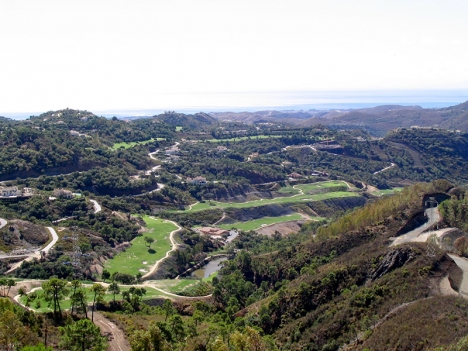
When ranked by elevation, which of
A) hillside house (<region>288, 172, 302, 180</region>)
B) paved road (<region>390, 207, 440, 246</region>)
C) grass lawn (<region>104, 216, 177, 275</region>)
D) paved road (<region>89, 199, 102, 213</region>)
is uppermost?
paved road (<region>390, 207, 440, 246</region>)

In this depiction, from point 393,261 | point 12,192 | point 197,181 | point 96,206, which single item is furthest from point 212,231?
point 393,261

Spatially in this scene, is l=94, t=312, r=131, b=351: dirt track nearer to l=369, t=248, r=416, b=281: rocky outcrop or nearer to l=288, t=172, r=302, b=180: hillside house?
l=369, t=248, r=416, b=281: rocky outcrop

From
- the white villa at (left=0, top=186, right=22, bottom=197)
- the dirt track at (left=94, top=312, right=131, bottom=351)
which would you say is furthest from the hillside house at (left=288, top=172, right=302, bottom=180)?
the dirt track at (left=94, top=312, right=131, bottom=351)

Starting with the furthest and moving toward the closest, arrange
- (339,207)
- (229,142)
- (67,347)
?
1. (229,142)
2. (339,207)
3. (67,347)

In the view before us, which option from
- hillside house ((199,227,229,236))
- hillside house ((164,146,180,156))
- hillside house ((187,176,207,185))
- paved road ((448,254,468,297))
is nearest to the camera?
paved road ((448,254,468,297))

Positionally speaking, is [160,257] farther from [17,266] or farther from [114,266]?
[17,266]

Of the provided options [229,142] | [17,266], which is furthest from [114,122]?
[17,266]
